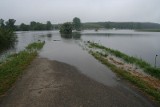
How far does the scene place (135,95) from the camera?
398 inches

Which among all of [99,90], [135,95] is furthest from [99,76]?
[135,95]

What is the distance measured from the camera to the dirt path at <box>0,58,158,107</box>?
28.8 feet

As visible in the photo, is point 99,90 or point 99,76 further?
point 99,76

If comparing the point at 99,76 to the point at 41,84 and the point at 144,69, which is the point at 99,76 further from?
the point at 144,69

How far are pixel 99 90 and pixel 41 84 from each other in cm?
363

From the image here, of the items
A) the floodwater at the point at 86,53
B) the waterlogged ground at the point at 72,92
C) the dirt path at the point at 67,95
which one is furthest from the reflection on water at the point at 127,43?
the dirt path at the point at 67,95

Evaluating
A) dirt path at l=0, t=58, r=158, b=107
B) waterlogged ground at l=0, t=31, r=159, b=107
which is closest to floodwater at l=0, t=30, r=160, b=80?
waterlogged ground at l=0, t=31, r=159, b=107

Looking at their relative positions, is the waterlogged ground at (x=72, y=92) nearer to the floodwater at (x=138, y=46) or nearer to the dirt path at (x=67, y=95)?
the dirt path at (x=67, y=95)

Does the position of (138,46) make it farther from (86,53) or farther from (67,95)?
(67,95)

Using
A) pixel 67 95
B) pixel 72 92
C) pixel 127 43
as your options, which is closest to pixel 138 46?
pixel 127 43

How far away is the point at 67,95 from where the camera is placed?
982cm

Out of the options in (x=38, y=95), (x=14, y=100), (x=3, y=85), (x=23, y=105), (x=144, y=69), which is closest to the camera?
(x=23, y=105)

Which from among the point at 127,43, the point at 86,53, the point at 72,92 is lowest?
the point at 127,43

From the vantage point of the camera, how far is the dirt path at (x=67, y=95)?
8789 mm
